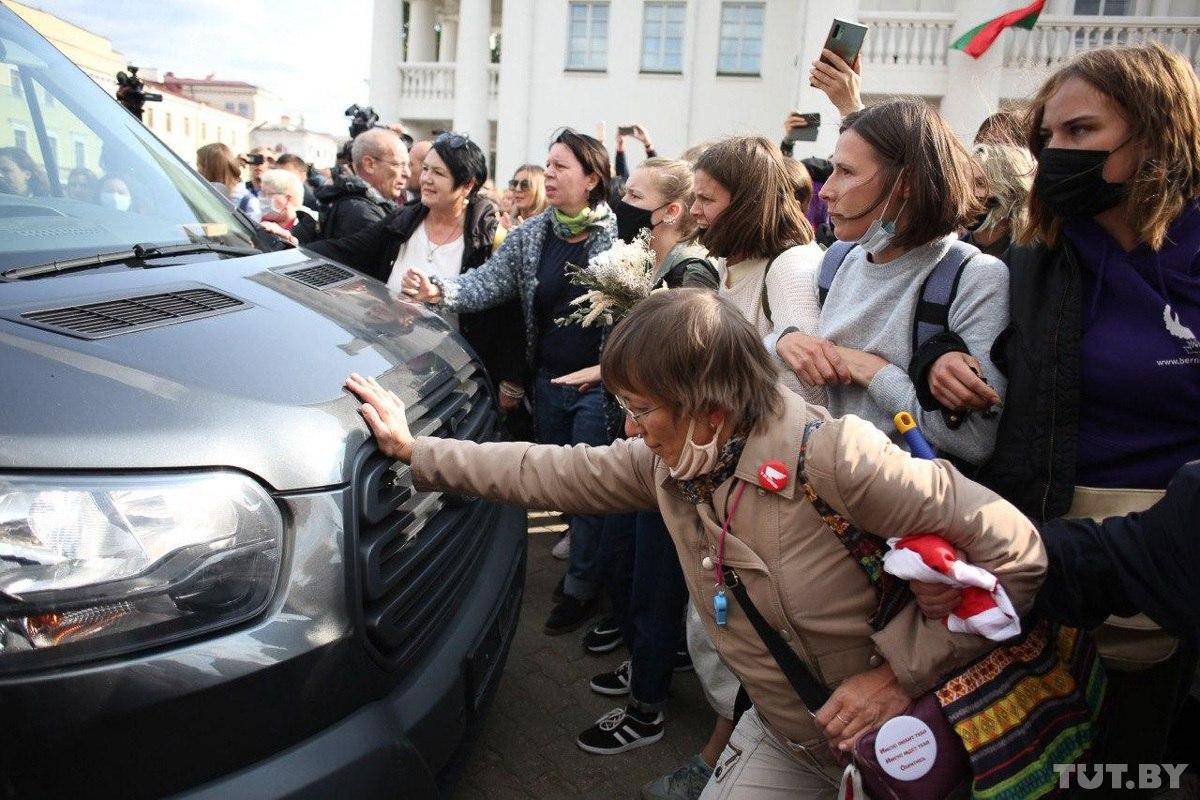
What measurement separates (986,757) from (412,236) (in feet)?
11.8

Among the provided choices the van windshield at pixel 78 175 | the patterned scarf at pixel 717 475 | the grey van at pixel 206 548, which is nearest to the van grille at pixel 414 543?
the grey van at pixel 206 548

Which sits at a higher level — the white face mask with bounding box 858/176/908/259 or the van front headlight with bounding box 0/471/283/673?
the white face mask with bounding box 858/176/908/259

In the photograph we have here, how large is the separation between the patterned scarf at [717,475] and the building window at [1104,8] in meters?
20.3

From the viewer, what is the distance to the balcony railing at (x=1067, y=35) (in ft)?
52.7

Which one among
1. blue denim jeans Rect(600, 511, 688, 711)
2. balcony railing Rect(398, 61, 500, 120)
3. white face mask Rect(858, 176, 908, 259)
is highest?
balcony railing Rect(398, 61, 500, 120)

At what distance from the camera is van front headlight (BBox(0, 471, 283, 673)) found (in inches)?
51.8

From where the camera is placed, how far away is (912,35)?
56.2 ft

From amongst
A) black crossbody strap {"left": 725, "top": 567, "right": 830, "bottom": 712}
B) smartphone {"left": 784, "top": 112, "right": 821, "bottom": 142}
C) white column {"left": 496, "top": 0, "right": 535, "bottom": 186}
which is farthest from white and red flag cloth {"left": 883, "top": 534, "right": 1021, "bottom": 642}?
white column {"left": 496, "top": 0, "right": 535, "bottom": 186}

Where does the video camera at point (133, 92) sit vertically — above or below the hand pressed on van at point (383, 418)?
above

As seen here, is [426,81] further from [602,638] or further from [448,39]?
[602,638]

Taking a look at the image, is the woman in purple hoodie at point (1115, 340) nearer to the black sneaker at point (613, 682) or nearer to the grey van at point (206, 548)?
the grey van at point (206, 548)

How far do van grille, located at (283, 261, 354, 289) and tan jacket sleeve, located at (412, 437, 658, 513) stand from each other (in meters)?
0.85

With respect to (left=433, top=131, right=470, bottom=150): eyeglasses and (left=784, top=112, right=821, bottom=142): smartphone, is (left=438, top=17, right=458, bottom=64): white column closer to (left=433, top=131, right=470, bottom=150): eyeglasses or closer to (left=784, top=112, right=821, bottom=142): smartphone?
(left=433, top=131, right=470, bottom=150): eyeglasses

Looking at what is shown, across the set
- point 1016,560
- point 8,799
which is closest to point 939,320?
point 1016,560
